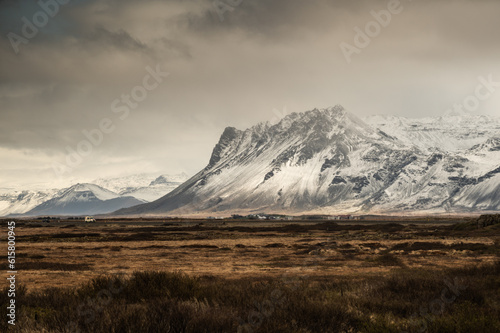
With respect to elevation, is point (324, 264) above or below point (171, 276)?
below

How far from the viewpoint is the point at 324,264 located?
108 feet

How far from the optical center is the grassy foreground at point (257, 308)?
969cm

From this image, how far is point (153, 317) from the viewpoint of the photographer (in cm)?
970

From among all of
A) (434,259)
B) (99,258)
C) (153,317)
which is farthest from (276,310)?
(99,258)

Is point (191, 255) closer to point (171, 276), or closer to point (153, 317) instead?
point (171, 276)

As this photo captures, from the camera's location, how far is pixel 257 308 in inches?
495

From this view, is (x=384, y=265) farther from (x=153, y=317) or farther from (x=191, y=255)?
(x=153, y=317)

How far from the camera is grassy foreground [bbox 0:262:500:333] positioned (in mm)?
9688

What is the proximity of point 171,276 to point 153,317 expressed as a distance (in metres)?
5.62

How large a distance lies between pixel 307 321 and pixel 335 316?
729 mm

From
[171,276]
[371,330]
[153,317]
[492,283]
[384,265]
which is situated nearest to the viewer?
[153,317]

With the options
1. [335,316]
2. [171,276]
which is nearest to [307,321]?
[335,316]

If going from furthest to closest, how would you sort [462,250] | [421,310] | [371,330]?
1. [462,250]
2. [421,310]
3. [371,330]

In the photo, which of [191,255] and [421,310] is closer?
[421,310]
